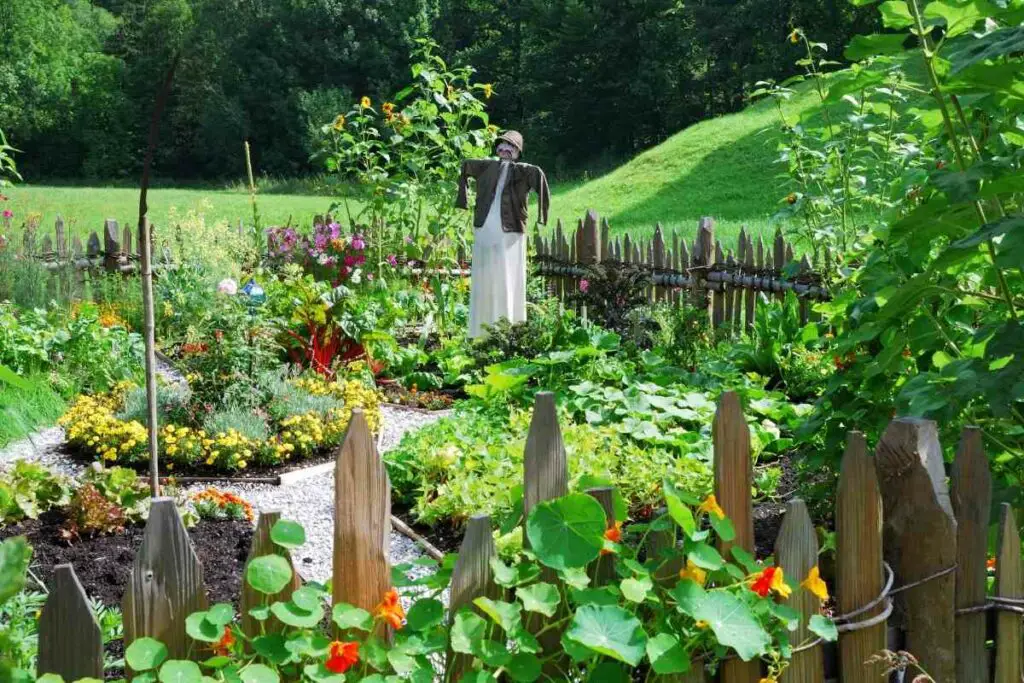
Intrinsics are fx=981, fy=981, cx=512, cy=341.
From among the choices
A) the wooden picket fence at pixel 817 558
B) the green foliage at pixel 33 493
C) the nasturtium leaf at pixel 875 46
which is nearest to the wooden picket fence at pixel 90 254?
the green foliage at pixel 33 493

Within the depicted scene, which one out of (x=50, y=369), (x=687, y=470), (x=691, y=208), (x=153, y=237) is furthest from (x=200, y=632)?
(x=691, y=208)

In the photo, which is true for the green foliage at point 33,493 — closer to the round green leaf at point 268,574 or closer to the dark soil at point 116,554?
the dark soil at point 116,554

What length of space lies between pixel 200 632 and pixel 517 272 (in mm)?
6736

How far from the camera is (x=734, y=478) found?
6.09ft

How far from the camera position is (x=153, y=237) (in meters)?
9.41

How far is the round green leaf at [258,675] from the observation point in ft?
5.08

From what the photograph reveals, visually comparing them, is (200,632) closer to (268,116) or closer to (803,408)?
(803,408)

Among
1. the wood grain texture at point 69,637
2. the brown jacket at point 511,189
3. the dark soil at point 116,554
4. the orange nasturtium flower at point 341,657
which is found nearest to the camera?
the wood grain texture at point 69,637

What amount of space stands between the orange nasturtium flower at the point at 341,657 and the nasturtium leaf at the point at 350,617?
0.14ft

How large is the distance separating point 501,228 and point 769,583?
6568 mm

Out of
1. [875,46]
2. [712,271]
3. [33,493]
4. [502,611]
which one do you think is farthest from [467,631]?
[712,271]

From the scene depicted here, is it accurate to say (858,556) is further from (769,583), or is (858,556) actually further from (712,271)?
(712,271)

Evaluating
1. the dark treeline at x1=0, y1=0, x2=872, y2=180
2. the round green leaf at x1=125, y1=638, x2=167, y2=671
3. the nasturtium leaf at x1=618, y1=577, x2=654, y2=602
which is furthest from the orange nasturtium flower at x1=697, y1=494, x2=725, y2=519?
the dark treeline at x1=0, y1=0, x2=872, y2=180

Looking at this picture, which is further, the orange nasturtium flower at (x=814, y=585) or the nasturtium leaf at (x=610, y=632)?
the orange nasturtium flower at (x=814, y=585)
